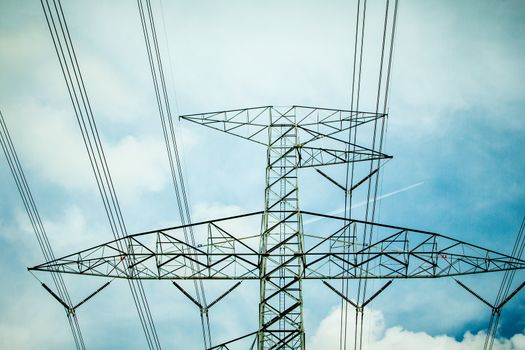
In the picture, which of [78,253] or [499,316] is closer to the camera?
[78,253]

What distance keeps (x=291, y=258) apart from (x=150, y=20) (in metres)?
9.92

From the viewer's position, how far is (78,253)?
35.1 ft

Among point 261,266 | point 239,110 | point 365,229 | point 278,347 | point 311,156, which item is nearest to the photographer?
point 278,347

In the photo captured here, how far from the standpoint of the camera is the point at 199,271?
10.3m

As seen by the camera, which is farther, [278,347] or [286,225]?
[286,225]

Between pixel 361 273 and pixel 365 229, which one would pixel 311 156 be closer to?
pixel 365 229

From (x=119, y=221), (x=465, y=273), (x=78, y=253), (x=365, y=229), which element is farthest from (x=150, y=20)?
(x=465, y=273)

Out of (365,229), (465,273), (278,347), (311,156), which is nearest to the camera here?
(278,347)

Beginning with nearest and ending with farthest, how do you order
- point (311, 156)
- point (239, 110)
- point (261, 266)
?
point (261, 266)
point (311, 156)
point (239, 110)

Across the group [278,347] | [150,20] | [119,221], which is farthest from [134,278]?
[150,20]

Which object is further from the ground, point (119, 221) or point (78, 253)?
point (119, 221)

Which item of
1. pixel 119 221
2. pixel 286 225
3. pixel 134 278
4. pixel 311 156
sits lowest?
pixel 134 278

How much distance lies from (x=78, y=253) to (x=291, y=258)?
6910 millimetres

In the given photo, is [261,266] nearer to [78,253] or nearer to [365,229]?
[365,229]
